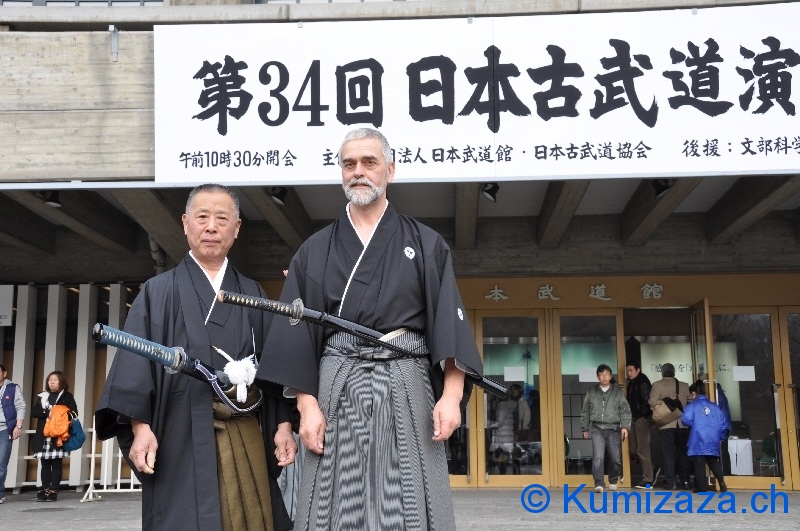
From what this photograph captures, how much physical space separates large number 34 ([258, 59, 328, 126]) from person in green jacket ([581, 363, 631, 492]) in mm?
4950

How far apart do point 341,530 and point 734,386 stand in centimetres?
906

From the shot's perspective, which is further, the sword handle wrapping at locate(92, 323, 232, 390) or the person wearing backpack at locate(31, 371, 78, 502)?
the person wearing backpack at locate(31, 371, 78, 502)

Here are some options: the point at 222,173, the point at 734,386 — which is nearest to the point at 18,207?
the point at 222,173

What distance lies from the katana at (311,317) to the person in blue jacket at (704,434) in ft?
24.3

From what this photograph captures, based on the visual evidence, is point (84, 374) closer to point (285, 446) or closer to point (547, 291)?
point (547, 291)

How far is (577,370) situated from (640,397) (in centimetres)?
83

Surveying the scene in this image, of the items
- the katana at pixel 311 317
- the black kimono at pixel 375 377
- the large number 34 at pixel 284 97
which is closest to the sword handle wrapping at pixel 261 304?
the katana at pixel 311 317

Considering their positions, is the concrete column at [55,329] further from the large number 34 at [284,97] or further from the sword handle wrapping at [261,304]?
the sword handle wrapping at [261,304]

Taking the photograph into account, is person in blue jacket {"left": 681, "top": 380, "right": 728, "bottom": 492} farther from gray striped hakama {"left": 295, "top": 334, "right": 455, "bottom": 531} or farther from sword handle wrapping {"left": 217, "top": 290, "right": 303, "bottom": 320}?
sword handle wrapping {"left": 217, "top": 290, "right": 303, "bottom": 320}

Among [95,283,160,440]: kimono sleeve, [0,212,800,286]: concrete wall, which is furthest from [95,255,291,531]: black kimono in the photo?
[0,212,800,286]: concrete wall

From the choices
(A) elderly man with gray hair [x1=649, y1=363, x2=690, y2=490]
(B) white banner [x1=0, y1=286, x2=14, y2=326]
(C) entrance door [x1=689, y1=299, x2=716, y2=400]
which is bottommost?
(A) elderly man with gray hair [x1=649, y1=363, x2=690, y2=490]

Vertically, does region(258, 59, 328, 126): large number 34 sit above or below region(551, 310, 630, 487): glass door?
above

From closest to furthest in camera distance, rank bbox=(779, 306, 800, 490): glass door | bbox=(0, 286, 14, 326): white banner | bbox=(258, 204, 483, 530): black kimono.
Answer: bbox=(258, 204, 483, 530): black kimono
bbox=(779, 306, 800, 490): glass door
bbox=(0, 286, 14, 326): white banner

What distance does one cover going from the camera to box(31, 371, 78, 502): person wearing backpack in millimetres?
9008
